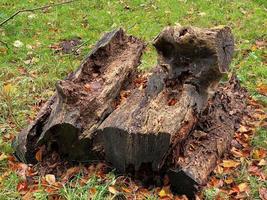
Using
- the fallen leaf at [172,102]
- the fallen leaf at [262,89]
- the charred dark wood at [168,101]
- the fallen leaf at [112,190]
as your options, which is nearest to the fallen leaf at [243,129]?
the charred dark wood at [168,101]

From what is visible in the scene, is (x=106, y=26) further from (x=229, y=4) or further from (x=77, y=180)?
(x=77, y=180)

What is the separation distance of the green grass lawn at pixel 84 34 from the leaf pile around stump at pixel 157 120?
23.1 inches

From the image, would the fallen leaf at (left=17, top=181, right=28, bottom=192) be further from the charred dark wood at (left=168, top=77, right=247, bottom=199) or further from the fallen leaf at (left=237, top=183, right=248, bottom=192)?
the fallen leaf at (left=237, top=183, right=248, bottom=192)

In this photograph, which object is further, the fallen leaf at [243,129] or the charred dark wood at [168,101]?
the fallen leaf at [243,129]

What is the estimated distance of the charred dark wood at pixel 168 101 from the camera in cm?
396

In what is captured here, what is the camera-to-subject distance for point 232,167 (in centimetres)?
452

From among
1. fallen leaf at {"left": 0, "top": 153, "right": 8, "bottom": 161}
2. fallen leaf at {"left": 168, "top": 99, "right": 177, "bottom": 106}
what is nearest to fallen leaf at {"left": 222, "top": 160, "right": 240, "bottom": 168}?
fallen leaf at {"left": 168, "top": 99, "right": 177, "bottom": 106}

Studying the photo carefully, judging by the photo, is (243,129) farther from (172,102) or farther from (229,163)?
(172,102)

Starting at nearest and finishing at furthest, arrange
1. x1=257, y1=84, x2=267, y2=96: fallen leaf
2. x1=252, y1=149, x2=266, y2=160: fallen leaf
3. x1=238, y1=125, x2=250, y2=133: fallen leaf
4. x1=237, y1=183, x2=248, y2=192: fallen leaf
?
x1=237, y1=183, x2=248, y2=192: fallen leaf → x1=252, y1=149, x2=266, y2=160: fallen leaf → x1=238, y1=125, x2=250, y2=133: fallen leaf → x1=257, y1=84, x2=267, y2=96: fallen leaf

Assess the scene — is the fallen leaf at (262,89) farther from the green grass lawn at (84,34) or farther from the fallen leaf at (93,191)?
the fallen leaf at (93,191)

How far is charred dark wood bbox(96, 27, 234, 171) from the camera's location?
3.96m

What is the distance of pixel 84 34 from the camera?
27.5 feet

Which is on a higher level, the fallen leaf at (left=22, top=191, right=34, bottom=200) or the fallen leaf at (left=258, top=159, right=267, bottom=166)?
the fallen leaf at (left=22, top=191, right=34, bottom=200)

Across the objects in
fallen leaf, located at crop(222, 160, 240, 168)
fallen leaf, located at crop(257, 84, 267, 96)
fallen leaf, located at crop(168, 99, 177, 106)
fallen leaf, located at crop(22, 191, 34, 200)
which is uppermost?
fallen leaf, located at crop(168, 99, 177, 106)
